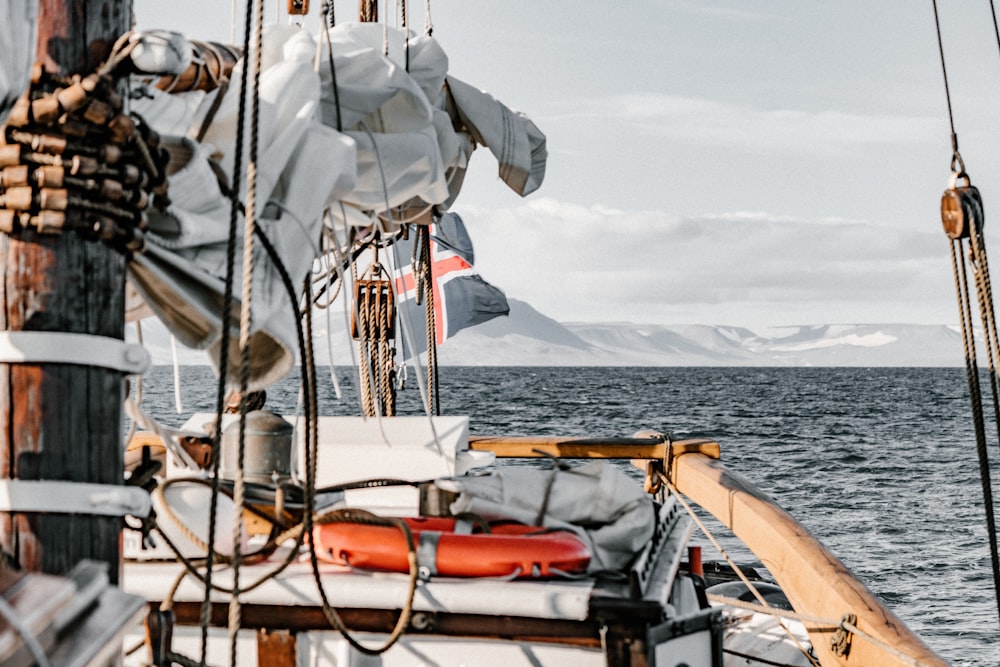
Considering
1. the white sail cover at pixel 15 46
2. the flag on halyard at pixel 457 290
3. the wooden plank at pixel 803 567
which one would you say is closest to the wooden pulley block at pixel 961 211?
the wooden plank at pixel 803 567

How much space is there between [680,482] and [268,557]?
4593mm

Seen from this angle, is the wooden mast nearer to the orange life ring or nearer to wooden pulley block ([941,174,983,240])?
the orange life ring

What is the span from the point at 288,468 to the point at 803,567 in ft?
9.83

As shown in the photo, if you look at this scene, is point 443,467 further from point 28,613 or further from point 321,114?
point 28,613

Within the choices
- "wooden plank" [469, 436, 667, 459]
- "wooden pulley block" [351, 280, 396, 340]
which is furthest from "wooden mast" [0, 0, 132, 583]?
"wooden pulley block" [351, 280, 396, 340]

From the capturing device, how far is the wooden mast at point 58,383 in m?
3.21

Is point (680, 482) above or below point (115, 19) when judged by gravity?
below

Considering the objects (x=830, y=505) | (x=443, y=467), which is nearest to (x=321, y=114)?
(x=443, y=467)

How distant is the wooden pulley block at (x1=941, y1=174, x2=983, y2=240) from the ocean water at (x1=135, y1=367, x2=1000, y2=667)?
269 inches

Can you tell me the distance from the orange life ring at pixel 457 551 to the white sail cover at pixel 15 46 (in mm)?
1995

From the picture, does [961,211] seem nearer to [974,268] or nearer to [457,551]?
[974,268]

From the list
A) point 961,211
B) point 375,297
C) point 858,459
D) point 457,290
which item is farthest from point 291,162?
point 858,459

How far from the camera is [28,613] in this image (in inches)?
74.7

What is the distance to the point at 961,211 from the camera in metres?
4.80
